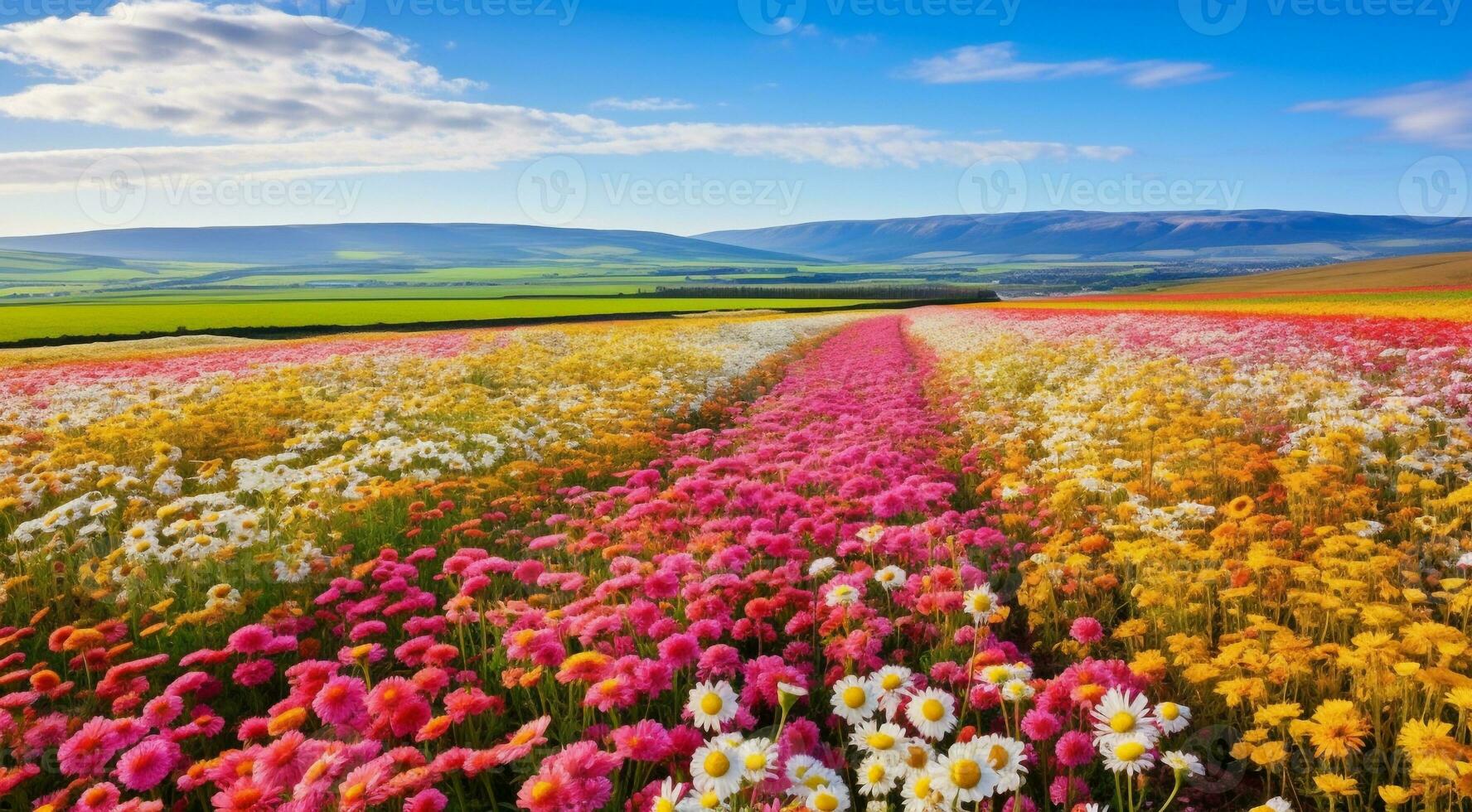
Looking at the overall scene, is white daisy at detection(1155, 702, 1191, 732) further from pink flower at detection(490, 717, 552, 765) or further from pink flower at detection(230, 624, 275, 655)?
pink flower at detection(230, 624, 275, 655)

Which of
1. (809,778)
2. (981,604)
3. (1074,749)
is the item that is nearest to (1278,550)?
(981,604)

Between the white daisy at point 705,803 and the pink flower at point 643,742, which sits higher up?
the white daisy at point 705,803

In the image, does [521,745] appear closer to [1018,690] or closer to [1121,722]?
[1018,690]

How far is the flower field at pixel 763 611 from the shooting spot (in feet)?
8.79

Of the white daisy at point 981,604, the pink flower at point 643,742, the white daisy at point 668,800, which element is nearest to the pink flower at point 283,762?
the pink flower at point 643,742

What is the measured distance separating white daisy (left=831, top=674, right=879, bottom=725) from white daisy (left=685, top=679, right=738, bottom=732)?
1.26 feet

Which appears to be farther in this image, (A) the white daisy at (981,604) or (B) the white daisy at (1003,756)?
(A) the white daisy at (981,604)

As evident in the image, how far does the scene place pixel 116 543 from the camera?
19.4ft

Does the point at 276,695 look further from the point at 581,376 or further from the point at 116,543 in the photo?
the point at 581,376

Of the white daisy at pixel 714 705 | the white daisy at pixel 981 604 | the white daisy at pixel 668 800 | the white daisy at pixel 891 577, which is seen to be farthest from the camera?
the white daisy at pixel 891 577

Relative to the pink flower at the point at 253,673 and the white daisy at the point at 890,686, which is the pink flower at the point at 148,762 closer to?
the pink flower at the point at 253,673

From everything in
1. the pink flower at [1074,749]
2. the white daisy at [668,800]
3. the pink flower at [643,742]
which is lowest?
the pink flower at [1074,749]

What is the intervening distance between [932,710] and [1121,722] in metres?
0.61

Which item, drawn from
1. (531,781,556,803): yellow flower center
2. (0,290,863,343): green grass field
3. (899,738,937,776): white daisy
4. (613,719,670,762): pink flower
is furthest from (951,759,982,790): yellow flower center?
(0,290,863,343): green grass field
